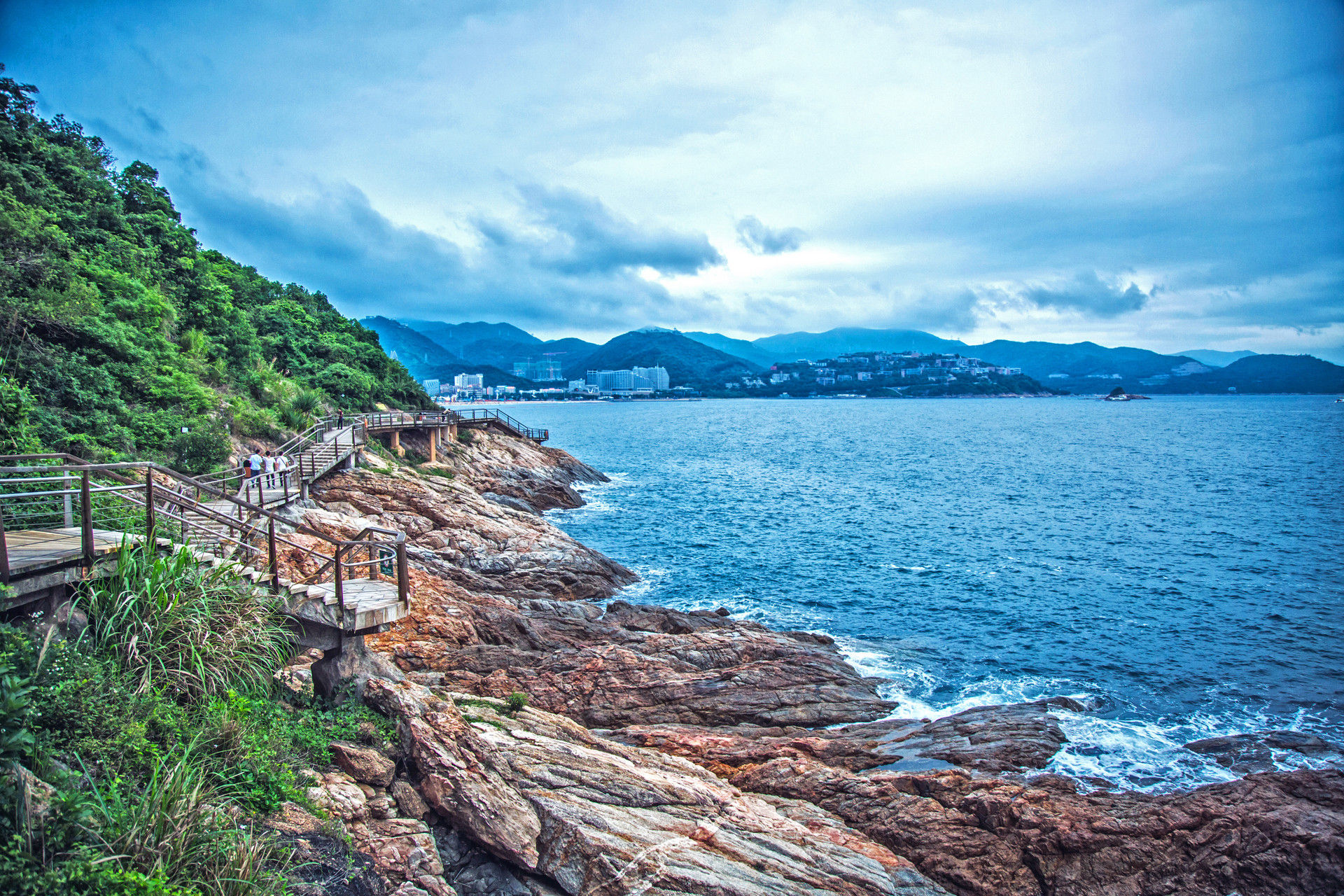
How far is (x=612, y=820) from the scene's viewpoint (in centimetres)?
966

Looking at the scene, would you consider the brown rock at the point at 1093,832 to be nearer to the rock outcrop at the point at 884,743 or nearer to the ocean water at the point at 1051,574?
the rock outcrop at the point at 884,743

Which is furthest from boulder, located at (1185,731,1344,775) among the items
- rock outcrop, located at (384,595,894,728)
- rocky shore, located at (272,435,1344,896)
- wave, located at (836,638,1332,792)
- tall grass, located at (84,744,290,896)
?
tall grass, located at (84,744,290,896)

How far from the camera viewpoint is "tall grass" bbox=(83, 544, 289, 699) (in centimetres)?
812

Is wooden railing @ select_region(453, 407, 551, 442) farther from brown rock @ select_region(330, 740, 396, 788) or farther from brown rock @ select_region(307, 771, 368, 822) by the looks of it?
brown rock @ select_region(307, 771, 368, 822)

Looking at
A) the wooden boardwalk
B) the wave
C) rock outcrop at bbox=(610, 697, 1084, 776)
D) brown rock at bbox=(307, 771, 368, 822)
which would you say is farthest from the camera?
the wave

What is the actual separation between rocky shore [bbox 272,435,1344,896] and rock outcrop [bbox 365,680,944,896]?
3cm

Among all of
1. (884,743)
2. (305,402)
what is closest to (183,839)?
(884,743)

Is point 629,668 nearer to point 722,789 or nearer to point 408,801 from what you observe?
point 722,789

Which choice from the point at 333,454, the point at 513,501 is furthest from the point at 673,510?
the point at 333,454

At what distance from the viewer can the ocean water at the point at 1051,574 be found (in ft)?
63.7

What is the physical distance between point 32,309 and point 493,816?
71.5 feet

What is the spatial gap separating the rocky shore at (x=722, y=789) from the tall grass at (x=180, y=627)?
5.83 ft

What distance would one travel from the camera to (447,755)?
9.35m

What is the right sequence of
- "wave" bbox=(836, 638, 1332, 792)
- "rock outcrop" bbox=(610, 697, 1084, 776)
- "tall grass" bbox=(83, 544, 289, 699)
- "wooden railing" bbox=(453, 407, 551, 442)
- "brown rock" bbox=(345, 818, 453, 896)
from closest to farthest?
1. "brown rock" bbox=(345, 818, 453, 896)
2. "tall grass" bbox=(83, 544, 289, 699)
3. "rock outcrop" bbox=(610, 697, 1084, 776)
4. "wave" bbox=(836, 638, 1332, 792)
5. "wooden railing" bbox=(453, 407, 551, 442)
